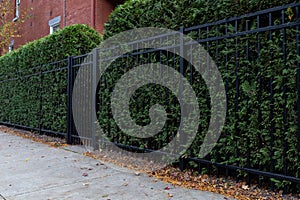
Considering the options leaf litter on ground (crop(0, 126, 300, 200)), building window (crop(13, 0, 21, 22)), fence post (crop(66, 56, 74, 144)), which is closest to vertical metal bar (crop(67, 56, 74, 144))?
fence post (crop(66, 56, 74, 144))

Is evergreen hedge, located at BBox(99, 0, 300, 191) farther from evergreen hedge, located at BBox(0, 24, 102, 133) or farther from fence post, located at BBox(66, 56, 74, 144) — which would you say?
evergreen hedge, located at BBox(0, 24, 102, 133)

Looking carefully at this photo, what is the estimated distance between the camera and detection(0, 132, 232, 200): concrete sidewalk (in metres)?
3.06

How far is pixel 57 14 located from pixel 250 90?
1229 cm

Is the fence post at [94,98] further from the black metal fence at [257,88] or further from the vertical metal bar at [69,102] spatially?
the black metal fence at [257,88]

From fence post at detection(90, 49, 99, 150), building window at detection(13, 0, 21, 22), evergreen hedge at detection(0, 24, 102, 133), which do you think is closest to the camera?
fence post at detection(90, 49, 99, 150)

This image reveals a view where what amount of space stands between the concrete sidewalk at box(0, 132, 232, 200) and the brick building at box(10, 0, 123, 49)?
732 centimetres

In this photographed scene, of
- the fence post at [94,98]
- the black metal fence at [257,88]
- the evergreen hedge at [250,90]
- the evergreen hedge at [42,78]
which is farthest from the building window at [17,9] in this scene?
the black metal fence at [257,88]

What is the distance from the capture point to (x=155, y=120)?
4.18 metres

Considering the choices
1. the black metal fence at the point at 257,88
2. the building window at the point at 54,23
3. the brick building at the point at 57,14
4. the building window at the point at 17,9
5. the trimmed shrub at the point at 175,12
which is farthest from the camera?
the building window at the point at 17,9

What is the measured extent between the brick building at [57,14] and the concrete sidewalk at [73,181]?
7318mm

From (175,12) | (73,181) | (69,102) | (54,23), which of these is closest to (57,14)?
(54,23)

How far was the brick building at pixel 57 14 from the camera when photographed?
36.4ft

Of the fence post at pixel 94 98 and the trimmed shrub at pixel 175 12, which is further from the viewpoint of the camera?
the fence post at pixel 94 98

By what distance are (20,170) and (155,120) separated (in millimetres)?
2133
